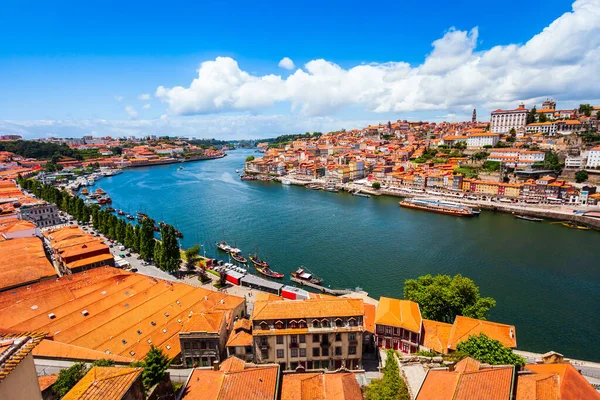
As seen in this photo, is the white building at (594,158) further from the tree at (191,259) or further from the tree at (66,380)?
the tree at (66,380)

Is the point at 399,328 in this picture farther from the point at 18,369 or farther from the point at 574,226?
the point at 574,226

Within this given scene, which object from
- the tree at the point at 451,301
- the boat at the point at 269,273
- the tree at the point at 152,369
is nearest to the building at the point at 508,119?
the tree at the point at 451,301

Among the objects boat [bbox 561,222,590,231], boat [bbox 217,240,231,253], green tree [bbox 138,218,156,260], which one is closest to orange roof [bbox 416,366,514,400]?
green tree [bbox 138,218,156,260]

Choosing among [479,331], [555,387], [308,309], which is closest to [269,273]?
[308,309]

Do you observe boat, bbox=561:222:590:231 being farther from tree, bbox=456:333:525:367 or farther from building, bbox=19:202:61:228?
building, bbox=19:202:61:228

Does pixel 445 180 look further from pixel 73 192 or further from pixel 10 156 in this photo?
pixel 10 156

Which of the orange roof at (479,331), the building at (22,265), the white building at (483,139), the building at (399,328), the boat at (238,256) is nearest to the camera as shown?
the orange roof at (479,331)
